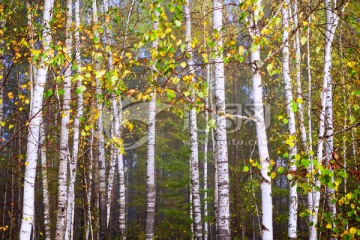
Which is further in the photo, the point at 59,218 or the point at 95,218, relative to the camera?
the point at 95,218

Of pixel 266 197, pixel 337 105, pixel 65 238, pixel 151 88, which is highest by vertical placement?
pixel 337 105

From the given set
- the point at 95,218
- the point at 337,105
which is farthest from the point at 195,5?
the point at 95,218

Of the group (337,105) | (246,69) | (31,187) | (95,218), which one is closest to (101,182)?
(95,218)

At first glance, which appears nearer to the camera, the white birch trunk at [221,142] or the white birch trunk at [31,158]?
the white birch trunk at [31,158]

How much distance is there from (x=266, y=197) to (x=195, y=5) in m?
12.7

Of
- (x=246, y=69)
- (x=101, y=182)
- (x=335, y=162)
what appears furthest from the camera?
(x=246, y=69)

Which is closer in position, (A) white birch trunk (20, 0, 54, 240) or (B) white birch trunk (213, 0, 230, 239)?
(A) white birch trunk (20, 0, 54, 240)

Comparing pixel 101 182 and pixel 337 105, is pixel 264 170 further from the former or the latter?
pixel 337 105

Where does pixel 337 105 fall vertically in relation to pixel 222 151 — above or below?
above

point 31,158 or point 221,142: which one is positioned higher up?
point 221,142

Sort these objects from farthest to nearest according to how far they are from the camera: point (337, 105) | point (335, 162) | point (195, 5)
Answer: point (195, 5)
point (337, 105)
point (335, 162)

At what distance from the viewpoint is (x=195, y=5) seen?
14883 mm

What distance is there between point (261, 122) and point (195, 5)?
40.3 feet

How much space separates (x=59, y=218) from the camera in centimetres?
722
